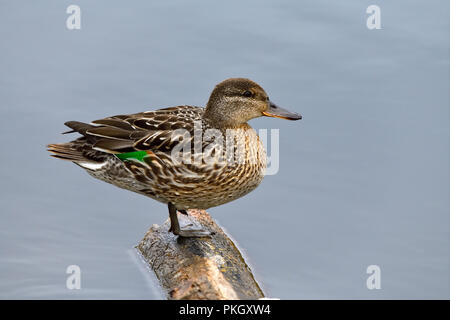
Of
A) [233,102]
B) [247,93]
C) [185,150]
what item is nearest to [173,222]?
[185,150]

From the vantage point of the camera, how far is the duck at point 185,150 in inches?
216

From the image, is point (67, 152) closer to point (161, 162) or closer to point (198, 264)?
point (161, 162)

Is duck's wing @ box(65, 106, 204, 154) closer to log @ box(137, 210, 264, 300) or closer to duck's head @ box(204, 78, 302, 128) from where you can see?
duck's head @ box(204, 78, 302, 128)

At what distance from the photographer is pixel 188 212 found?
6180 mm

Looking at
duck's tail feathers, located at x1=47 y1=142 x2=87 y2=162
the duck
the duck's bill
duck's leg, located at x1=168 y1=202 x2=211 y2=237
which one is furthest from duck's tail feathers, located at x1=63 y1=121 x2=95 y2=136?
the duck's bill

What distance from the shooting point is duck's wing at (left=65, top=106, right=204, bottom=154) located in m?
5.55

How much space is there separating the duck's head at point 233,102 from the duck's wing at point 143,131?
0.17m

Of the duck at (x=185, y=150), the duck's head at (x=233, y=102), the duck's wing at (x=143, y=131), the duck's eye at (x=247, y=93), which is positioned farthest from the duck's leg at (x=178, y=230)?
the duck's eye at (x=247, y=93)

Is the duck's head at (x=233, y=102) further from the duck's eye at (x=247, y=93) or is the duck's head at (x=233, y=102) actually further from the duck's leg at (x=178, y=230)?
the duck's leg at (x=178, y=230)

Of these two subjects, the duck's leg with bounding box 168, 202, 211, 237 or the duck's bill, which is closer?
the duck's leg with bounding box 168, 202, 211, 237

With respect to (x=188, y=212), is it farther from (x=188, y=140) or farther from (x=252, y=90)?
(x=252, y=90)

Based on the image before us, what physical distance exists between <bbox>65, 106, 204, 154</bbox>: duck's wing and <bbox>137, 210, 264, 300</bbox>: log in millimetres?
789

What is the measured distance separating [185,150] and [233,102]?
2.02 ft
